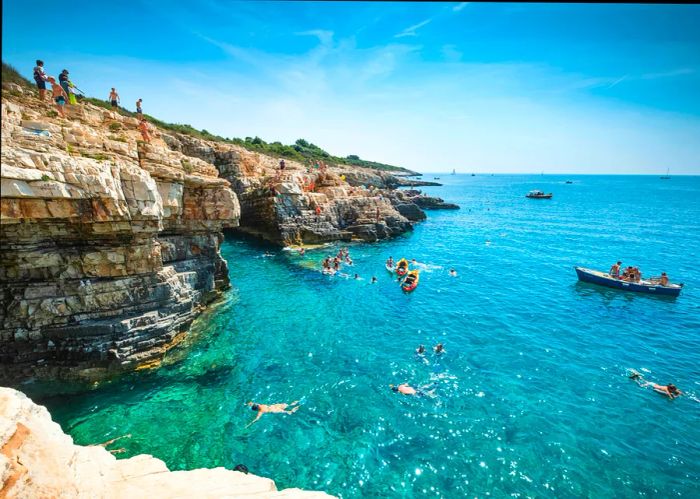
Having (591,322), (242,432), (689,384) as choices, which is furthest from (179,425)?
(591,322)

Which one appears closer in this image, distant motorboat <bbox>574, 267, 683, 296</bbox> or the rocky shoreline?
the rocky shoreline

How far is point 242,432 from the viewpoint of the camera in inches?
517

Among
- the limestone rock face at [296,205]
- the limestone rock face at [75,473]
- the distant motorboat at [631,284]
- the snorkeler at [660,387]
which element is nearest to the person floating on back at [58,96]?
the limestone rock face at [75,473]

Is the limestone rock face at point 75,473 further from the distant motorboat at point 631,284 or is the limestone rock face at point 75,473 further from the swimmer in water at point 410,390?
the distant motorboat at point 631,284

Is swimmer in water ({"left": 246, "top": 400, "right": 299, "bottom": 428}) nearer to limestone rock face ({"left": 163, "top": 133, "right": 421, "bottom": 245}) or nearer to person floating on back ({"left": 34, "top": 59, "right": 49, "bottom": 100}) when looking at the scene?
person floating on back ({"left": 34, "top": 59, "right": 49, "bottom": 100})

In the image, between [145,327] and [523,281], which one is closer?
[145,327]

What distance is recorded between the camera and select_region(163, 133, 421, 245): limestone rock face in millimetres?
40178

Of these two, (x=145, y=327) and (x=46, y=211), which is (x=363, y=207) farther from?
(x=46, y=211)

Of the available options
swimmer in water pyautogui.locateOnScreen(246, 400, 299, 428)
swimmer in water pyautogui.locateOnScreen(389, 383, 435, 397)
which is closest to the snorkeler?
swimmer in water pyautogui.locateOnScreen(389, 383, 435, 397)

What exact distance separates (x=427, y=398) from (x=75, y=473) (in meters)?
12.8

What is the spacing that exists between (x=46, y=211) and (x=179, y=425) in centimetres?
944

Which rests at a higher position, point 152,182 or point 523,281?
point 152,182

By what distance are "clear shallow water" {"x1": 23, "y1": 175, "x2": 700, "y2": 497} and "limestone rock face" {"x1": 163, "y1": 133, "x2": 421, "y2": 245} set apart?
12.6 m

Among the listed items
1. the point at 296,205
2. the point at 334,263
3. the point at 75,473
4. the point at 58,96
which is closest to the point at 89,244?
the point at 58,96
